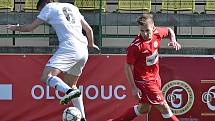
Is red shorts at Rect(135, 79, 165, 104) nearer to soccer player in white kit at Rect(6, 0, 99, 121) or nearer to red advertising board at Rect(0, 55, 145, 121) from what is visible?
soccer player in white kit at Rect(6, 0, 99, 121)

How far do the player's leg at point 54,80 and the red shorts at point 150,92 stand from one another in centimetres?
113

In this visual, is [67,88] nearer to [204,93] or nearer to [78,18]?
[78,18]

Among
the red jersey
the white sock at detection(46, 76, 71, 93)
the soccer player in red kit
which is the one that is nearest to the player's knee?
the soccer player in red kit

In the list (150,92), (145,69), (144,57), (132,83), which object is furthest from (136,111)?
(144,57)

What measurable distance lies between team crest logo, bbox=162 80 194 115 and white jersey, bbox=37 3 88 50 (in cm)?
184

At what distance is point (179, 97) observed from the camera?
8.72 meters

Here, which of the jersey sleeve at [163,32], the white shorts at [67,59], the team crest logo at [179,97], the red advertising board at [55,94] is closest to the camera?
the white shorts at [67,59]

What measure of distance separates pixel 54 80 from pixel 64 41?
0.60 meters

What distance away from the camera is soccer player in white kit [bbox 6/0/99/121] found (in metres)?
7.41

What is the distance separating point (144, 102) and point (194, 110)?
1252mm

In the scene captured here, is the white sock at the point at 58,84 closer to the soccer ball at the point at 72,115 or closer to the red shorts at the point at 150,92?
the soccer ball at the point at 72,115

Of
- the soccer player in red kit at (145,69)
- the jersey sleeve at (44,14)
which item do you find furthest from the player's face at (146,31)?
the jersey sleeve at (44,14)

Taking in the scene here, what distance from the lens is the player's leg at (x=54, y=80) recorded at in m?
7.19

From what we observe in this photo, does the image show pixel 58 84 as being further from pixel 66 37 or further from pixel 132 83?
→ pixel 132 83
